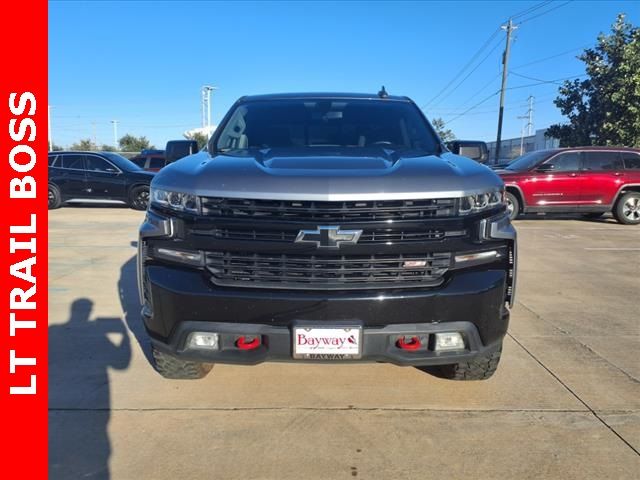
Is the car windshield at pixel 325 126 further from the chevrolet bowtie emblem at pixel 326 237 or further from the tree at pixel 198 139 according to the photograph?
the chevrolet bowtie emblem at pixel 326 237

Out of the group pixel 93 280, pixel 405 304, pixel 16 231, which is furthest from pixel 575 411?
pixel 93 280

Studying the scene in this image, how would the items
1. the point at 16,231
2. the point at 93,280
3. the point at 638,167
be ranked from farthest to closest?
the point at 638,167 < the point at 93,280 < the point at 16,231

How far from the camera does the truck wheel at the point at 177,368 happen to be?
3.10 meters

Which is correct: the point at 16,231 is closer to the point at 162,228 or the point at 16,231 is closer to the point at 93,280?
the point at 162,228

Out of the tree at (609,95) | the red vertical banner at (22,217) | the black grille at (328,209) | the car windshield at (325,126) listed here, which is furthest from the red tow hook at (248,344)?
the tree at (609,95)

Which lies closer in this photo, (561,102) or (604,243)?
(604,243)

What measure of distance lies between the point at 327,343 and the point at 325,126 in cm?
202

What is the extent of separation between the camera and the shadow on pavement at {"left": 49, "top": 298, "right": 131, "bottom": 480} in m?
2.50

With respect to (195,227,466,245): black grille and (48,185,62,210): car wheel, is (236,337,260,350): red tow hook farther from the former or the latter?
(48,185,62,210): car wheel

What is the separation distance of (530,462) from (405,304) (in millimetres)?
1025

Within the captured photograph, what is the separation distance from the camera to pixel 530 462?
252 cm

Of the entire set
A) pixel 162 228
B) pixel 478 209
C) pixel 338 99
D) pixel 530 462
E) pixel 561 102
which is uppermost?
pixel 561 102

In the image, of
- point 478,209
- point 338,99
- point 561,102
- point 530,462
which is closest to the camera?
point 530,462

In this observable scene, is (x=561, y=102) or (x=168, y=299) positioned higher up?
(x=561, y=102)
